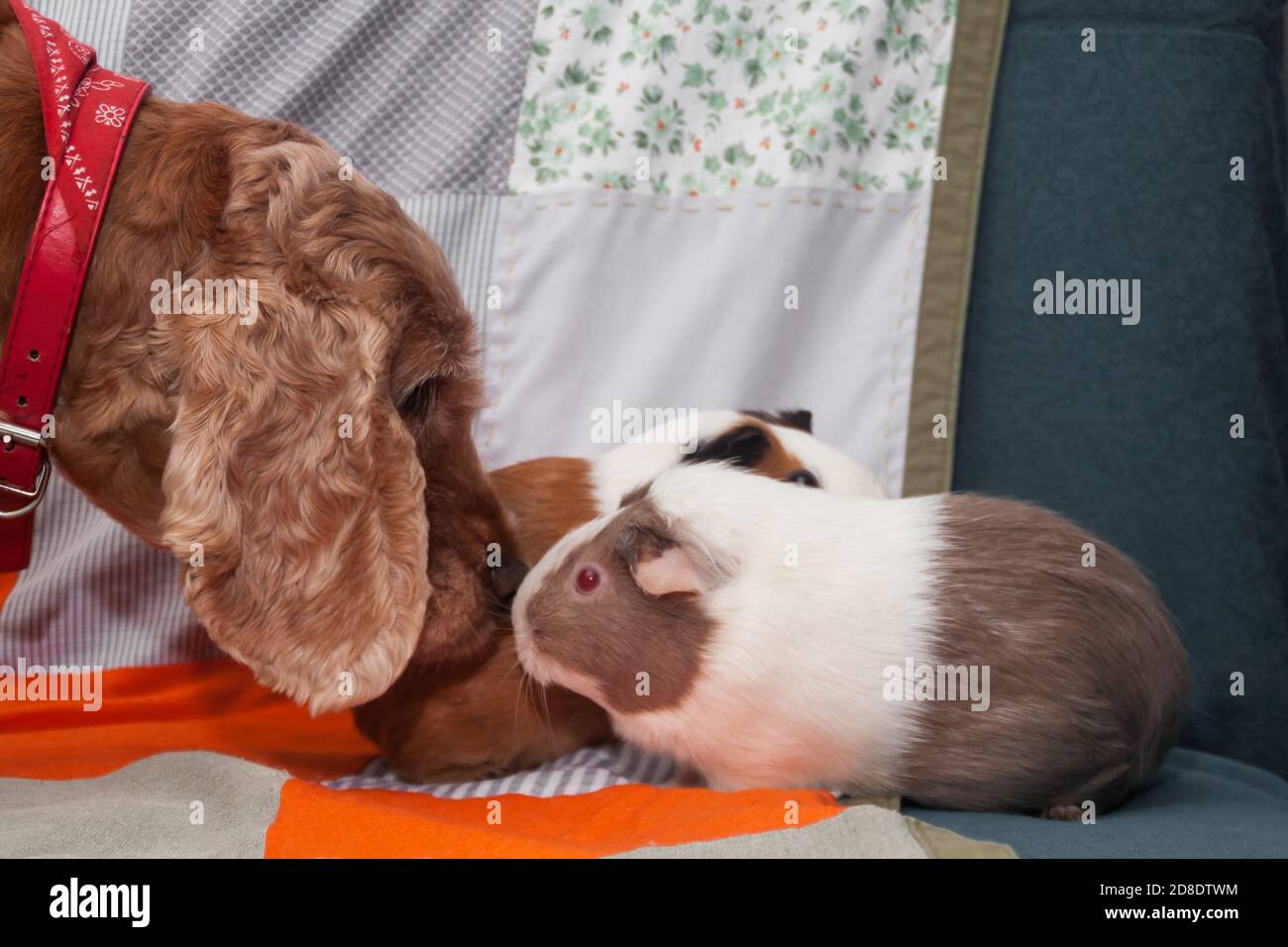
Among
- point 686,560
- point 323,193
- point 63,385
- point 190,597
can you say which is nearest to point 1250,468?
point 686,560

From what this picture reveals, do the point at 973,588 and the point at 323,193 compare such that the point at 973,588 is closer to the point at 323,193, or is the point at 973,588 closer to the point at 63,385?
the point at 323,193

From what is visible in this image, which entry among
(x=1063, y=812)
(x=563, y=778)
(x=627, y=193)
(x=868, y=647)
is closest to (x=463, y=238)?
(x=627, y=193)

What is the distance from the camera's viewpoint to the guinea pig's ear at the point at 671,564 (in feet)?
6.12

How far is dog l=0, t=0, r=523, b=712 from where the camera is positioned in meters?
1.73

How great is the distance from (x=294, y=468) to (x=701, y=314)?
4.10 ft

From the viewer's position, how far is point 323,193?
1859mm

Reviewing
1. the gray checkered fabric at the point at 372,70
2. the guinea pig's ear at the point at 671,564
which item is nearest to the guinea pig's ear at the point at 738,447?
the guinea pig's ear at the point at 671,564

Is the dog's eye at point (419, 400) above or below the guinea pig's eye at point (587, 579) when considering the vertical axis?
above

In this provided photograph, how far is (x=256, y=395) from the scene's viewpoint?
1.73 m

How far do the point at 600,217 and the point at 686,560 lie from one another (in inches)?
47.0

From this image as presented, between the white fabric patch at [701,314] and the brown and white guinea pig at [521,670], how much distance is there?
0.30 meters

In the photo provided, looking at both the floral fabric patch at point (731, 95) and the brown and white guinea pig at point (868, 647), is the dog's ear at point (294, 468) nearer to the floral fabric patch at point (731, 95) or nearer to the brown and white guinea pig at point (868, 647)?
the brown and white guinea pig at point (868, 647)

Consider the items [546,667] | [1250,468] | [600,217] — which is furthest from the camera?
[600,217]

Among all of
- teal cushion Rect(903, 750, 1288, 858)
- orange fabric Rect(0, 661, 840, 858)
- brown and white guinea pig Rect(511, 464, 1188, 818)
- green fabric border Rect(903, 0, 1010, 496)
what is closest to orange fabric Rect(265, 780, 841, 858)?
orange fabric Rect(0, 661, 840, 858)
